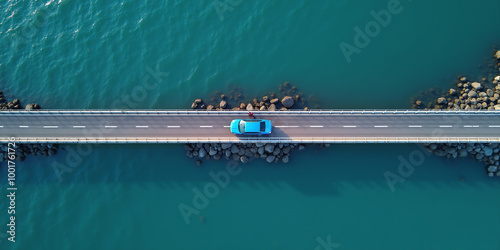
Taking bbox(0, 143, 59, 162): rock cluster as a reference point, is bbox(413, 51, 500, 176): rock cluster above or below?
below

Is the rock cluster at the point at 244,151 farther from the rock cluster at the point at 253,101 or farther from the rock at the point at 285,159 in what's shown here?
the rock cluster at the point at 253,101

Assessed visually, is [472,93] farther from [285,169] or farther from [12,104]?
[12,104]

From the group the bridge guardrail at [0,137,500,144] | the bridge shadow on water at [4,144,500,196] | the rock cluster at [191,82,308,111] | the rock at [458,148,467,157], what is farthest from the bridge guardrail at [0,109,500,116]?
the rock at [458,148,467,157]

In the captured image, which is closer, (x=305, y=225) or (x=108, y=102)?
(x=305, y=225)

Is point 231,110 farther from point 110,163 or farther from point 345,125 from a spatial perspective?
point 110,163

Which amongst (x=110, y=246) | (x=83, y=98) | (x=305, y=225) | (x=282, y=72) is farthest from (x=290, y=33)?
(x=110, y=246)

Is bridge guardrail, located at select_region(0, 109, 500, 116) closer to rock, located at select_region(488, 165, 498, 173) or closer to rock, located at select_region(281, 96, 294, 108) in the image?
rock, located at select_region(281, 96, 294, 108)

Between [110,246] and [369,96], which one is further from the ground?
[369,96]
